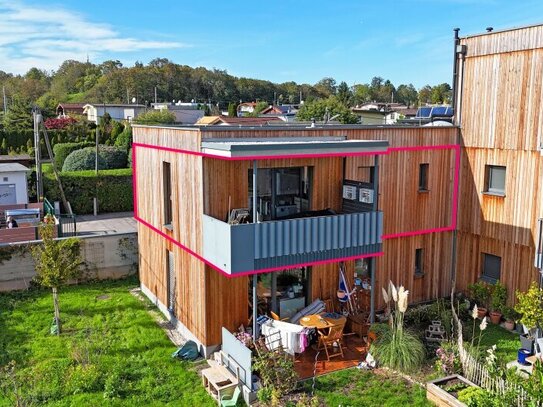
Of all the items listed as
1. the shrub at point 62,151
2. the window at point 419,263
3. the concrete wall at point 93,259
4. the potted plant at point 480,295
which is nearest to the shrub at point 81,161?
the shrub at point 62,151

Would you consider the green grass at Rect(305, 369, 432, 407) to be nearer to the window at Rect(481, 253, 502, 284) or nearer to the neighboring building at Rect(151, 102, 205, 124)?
the window at Rect(481, 253, 502, 284)

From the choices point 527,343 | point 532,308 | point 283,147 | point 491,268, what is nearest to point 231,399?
point 283,147

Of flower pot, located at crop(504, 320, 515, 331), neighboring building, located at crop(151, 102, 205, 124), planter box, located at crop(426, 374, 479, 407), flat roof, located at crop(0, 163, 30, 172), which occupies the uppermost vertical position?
neighboring building, located at crop(151, 102, 205, 124)

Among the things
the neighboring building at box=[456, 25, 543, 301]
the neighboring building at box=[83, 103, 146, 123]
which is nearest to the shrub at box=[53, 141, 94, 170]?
the neighboring building at box=[456, 25, 543, 301]

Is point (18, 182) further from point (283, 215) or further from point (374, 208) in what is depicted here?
point (374, 208)

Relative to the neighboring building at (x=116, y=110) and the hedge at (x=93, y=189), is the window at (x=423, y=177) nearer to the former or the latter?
the hedge at (x=93, y=189)

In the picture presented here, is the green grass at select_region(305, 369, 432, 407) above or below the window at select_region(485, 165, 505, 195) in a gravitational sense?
below

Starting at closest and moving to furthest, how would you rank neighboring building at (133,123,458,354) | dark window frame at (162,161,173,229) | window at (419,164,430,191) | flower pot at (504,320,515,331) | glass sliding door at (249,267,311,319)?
neighboring building at (133,123,458,354)
glass sliding door at (249,267,311,319)
flower pot at (504,320,515,331)
dark window frame at (162,161,173,229)
window at (419,164,430,191)
